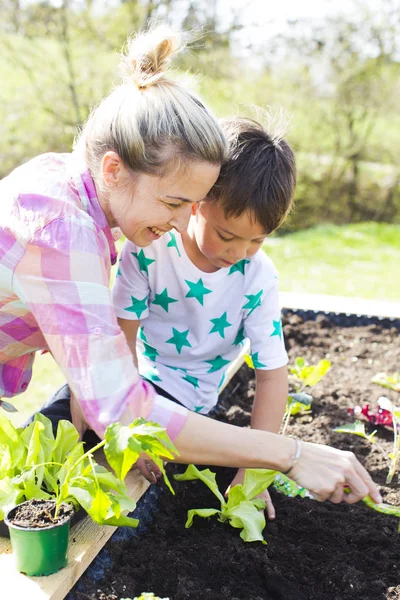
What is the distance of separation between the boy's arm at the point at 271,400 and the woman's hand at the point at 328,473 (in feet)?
2.01

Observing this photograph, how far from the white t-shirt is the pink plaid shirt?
0.62 meters

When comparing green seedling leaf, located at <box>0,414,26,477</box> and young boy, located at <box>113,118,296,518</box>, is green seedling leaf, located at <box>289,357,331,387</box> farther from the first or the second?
green seedling leaf, located at <box>0,414,26,477</box>

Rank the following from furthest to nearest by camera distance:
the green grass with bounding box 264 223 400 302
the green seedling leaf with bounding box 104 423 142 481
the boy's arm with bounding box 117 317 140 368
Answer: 1. the green grass with bounding box 264 223 400 302
2. the boy's arm with bounding box 117 317 140 368
3. the green seedling leaf with bounding box 104 423 142 481

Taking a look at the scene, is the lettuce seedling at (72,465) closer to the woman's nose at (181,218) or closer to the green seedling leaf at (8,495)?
the green seedling leaf at (8,495)

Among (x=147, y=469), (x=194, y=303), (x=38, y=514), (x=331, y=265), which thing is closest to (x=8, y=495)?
(x=38, y=514)

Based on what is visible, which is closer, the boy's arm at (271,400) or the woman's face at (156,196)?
the woman's face at (156,196)

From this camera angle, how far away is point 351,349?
3660 millimetres

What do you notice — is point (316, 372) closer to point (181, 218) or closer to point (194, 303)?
point (194, 303)

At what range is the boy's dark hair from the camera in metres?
2.03

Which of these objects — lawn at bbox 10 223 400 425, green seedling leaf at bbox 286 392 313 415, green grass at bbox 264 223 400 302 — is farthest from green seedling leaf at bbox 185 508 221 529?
green grass at bbox 264 223 400 302

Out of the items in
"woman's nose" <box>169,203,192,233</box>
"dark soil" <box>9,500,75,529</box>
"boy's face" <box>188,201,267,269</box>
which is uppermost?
"woman's nose" <box>169,203,192,233</box>

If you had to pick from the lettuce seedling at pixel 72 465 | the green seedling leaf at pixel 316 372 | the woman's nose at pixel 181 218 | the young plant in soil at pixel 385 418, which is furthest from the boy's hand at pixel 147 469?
the green seedling leaf at pixel 316 372

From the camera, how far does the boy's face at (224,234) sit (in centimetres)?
205

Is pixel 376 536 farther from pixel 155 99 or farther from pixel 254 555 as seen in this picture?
pixel 155 99
